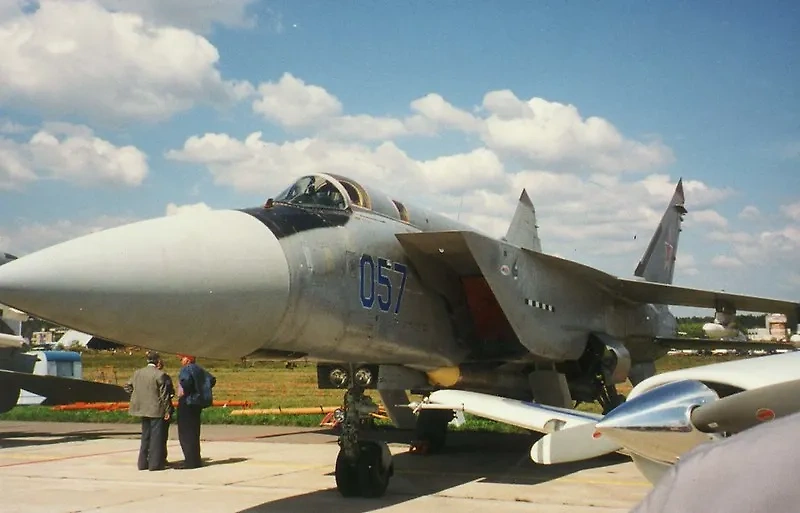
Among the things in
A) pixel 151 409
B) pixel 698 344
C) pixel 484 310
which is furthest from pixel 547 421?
pixel 698 344

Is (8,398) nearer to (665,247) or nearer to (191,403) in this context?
(191,403)

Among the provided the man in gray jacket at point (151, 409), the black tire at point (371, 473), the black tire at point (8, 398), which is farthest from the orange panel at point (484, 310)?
the black tire at point (8, 398)

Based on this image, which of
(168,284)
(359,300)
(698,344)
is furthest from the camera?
(698,344)

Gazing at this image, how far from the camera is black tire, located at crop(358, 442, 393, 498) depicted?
7332 millimetres

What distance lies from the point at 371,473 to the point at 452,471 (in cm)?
229

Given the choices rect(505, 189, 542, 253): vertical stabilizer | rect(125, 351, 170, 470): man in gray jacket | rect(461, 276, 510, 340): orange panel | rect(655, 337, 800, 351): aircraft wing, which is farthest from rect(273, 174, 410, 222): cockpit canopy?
rect(655, 337, 800, 351): aircraft wing

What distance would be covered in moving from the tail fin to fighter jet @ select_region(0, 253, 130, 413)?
1024 cm

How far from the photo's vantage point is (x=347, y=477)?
Answer: 24.2ft

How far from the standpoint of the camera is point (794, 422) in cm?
94

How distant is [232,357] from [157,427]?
423 cm

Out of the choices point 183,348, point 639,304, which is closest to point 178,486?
point 183,348

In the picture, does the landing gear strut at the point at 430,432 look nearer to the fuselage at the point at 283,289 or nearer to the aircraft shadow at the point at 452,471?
the aircraft shadow at the point at 452,471

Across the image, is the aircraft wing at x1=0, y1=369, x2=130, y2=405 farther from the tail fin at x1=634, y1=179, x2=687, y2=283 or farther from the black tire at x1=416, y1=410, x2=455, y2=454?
the tail fin at x1=634, y1=179, x2=687, y2=283

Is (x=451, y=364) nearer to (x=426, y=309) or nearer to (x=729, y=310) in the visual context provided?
(x=426, y=309)
